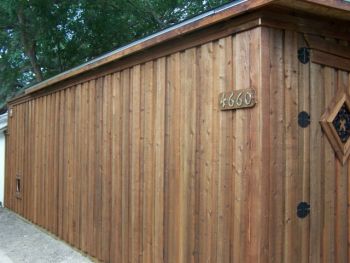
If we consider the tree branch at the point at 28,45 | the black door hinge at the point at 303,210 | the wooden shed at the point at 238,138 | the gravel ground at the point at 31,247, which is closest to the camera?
the wooden shed at the point at 238,138

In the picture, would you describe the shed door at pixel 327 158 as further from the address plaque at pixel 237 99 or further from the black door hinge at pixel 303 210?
the address plaque at pixel 237 99

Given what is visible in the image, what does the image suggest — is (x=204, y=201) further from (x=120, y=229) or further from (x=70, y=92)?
(x=70, y=92)

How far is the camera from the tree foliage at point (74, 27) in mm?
13938

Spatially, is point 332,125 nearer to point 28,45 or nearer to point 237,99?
point 237,99

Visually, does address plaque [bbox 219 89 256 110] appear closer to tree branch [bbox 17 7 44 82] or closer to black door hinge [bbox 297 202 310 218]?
black door hinge [bbox 297 202 310 218]

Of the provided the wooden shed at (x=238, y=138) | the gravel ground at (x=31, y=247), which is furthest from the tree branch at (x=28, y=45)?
the wooden shed at (x=238, y=138)

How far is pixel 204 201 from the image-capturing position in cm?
376

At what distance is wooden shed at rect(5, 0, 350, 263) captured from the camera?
10.6 feet

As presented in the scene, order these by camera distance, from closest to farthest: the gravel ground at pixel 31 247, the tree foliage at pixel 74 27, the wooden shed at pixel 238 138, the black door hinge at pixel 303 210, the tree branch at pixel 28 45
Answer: the wooden shed at pixel 238 138
the black door hinge at pixel 303 210
the gravel ground at pixel 31 247
the tree branch at pixel 28 45
the tree foliage at pixel 74 27

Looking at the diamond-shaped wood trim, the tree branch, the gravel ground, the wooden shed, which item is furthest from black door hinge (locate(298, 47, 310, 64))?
the tree branch

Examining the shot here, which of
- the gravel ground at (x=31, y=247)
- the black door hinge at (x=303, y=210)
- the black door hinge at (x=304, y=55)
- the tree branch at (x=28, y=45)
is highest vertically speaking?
the tree branch at (x=28, y=45)

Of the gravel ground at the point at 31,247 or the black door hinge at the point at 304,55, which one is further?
the gravel ground at the point at 31,247

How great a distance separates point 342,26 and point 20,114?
25.0ft

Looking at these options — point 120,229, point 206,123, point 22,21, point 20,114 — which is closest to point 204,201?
point 206,123
